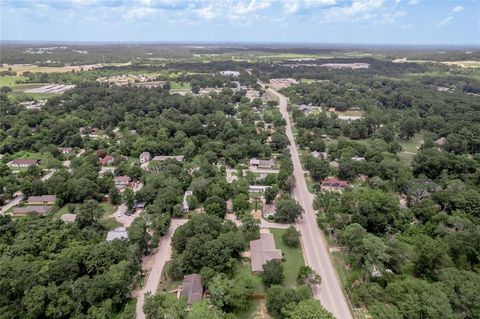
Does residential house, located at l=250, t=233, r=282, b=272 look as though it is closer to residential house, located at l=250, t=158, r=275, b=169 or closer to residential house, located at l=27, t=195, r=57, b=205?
residential house, located at l=250, t=158, r=275, b=169

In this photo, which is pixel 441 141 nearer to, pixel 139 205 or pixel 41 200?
pixel 139 205

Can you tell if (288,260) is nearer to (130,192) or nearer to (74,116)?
(130,192)

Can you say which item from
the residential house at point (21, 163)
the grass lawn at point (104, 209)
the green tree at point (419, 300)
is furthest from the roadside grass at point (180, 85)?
the green tree at point (419, 300)

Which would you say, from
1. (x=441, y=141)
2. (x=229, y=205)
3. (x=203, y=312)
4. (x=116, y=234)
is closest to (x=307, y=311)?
(x=203, y=312)

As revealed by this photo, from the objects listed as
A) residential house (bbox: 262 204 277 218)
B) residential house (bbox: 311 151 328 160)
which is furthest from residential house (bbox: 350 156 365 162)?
residential house (bbox: 262 204 277 218)

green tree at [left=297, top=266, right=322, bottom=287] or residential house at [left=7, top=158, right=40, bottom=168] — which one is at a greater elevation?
residential house at [left=7, top=158, right=40, bottom=168]

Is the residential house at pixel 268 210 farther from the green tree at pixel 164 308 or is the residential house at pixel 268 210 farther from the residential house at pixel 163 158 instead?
the residential house at pixel 163 158

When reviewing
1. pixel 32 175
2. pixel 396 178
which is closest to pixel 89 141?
pixel 32 175
